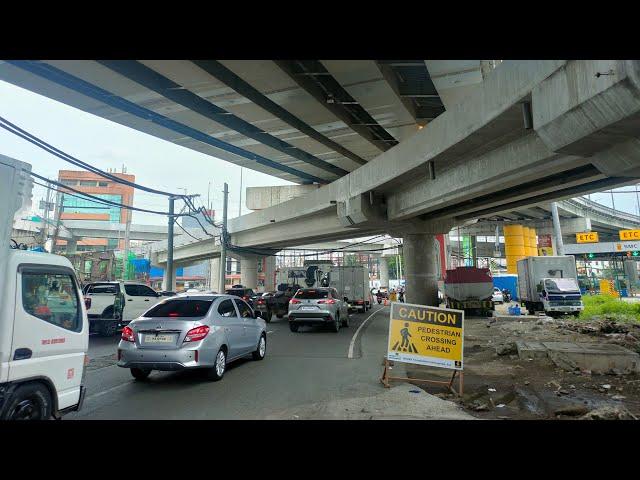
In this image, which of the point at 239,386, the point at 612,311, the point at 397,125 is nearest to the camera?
the point at 239,386

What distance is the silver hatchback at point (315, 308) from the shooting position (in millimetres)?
15312

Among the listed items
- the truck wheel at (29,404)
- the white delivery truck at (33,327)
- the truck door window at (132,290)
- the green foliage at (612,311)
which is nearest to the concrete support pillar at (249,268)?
the truck door window at (132,290)

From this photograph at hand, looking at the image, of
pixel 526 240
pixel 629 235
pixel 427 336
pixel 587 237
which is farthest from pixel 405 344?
pixel 629 235

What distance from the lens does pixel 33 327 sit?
4.03 metres

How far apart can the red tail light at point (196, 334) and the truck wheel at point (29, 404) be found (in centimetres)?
285

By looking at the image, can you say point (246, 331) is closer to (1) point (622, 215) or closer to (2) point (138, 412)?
(2) point (138, 412)

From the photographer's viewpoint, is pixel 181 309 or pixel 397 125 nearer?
pixel 181 309

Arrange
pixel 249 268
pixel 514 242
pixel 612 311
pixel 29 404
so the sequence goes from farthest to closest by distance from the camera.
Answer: pixel 514 242, pixel 249 268, pixel 612 311, pixel 29 404

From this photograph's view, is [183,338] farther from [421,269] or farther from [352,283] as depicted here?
[352,283]

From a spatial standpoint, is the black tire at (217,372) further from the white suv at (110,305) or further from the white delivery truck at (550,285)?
the white delivery truck at (550,285)

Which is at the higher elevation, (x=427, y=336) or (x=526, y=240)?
(x=526, y=240)

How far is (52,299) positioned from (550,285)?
22862 millimetres

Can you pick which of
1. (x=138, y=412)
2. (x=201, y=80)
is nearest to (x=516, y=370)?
(x=138, y=412)
